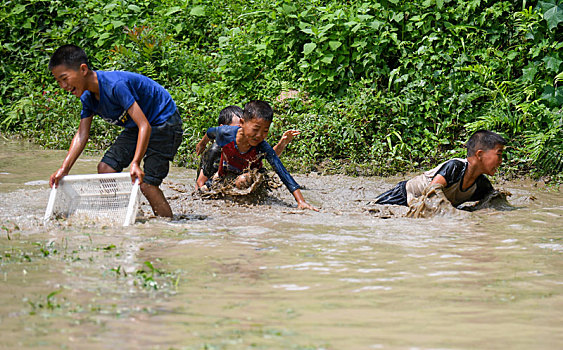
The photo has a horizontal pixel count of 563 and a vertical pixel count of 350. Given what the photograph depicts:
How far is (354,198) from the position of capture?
257 inches

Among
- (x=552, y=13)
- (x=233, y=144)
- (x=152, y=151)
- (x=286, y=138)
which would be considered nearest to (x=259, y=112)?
(x=286, y=138)

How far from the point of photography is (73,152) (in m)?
4.71

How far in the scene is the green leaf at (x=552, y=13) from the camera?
7.39m

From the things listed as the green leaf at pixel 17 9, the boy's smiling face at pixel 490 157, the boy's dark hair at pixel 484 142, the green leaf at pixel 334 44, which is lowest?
the boy's smiling face at pixel 490 157

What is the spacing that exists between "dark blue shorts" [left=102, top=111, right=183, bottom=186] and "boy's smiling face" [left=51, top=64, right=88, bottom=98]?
633 millimetres

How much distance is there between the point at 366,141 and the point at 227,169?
2798mm

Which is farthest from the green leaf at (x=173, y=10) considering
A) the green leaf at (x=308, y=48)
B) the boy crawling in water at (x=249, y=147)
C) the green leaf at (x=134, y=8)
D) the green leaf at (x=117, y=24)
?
the boy crawling in water at (x=249, y=147)

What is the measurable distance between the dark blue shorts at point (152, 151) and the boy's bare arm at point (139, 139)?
447mm

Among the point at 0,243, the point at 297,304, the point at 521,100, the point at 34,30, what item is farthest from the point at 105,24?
the point at 297,304

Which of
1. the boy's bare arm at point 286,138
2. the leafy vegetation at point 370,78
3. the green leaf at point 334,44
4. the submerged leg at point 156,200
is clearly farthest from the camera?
the green leaf at point 334,44

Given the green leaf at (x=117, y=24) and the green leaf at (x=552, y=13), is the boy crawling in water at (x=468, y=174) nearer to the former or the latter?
the green leaf at (x=552, y=13)

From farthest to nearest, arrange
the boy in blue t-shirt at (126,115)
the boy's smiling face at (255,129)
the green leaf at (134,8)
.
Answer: the green leaf at (134,8)
the boy's smiling face at (255,129)
the boy in blue t-shirt at (126,115)

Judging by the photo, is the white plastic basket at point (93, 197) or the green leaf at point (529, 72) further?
the green leaf at point (529, 72)

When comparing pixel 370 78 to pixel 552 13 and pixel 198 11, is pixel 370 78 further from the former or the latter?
pixel 198 11
